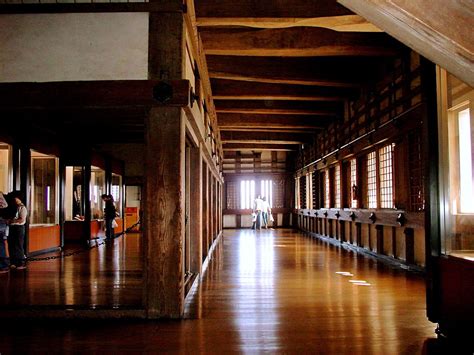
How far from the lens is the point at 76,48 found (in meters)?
4.11

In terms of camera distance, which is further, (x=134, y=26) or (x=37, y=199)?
(x=37, y=199)

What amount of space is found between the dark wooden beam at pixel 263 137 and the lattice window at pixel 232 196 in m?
4.59

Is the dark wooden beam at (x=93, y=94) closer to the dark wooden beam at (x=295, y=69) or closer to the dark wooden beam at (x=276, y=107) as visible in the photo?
the dark wooden beam at (x=295, y=69)

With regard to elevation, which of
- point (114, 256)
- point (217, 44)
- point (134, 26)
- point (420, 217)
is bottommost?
point (114, 256)

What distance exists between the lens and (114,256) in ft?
28.8

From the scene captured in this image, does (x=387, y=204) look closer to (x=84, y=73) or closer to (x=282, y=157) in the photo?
(x=84, y=73)

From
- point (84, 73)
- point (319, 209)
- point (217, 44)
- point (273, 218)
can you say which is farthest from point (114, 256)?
point (273, 218)

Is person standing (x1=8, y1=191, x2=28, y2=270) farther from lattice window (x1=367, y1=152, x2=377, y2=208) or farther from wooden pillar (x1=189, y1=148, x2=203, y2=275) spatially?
lattice window (x1=367, y1=152, x2=377, y2=208)

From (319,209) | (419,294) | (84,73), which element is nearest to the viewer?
(84,73)

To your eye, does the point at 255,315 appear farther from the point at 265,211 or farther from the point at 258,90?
the point at 265,211

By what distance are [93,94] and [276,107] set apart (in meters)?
7.10

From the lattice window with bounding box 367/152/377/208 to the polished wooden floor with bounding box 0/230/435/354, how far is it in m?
2.27

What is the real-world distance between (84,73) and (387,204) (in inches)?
244

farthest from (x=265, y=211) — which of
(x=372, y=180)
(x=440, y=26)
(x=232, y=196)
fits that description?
(x=440, y=26)
